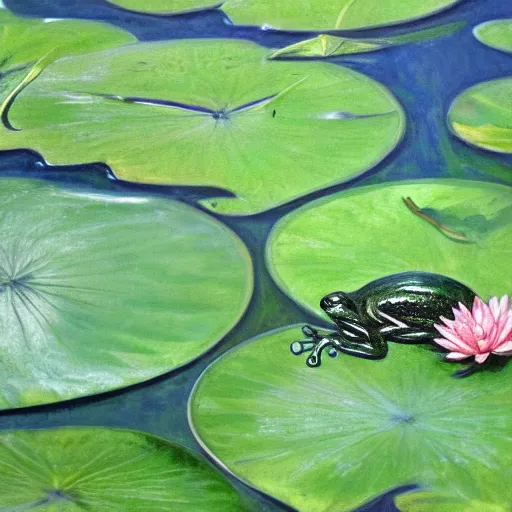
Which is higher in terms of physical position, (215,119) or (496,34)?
(496,34)

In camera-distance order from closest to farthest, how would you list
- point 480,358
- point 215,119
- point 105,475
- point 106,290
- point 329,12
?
point 105,475 < point 480,358 < point 106,290 < point 215,119 < point 329,12

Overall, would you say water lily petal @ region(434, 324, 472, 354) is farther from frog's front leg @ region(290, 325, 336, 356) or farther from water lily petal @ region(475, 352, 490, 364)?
frog's front leg @ region(290, 325, 336, 356)

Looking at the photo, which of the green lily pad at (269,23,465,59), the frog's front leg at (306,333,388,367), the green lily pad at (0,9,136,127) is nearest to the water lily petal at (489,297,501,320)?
the frog's front leg at (306,333,388,367)

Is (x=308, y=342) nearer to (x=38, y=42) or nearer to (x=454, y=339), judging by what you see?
(x=454, y=339)

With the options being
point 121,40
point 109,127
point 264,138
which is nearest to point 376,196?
point 264,138

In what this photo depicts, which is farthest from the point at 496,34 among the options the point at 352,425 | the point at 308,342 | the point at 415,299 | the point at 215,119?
the point at 352,425

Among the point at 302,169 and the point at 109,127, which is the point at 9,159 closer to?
the point at 109,127

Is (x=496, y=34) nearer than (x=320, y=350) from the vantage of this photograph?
No
